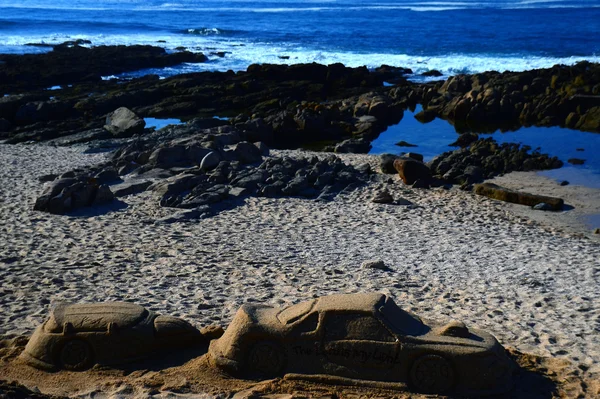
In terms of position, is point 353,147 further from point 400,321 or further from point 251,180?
point 400,321

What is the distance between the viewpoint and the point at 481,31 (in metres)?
73.9

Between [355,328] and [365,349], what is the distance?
29 centimetres

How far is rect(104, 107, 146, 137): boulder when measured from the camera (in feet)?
106

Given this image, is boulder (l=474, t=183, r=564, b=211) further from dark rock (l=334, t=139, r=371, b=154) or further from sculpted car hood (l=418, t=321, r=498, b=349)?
sculpted car hood (l=418, t=321, r=498, b=349)

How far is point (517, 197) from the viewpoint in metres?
21.3

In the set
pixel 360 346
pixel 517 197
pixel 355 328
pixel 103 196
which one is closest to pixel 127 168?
pixel 103 196

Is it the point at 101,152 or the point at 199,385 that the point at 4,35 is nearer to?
the point at 101,152

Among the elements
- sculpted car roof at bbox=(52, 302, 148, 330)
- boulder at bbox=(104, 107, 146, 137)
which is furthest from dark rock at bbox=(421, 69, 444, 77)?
sculpted car roof at bbox=(52, 302, 148, 330)

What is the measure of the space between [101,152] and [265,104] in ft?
40.9

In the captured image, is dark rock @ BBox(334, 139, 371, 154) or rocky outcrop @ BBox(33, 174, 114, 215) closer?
rocky outcrop @ BBox(33, 174, 114, 215)

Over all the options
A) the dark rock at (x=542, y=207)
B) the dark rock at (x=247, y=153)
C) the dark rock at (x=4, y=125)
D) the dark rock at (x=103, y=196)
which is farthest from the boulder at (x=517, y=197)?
the dark rock at (x=4, y=125)

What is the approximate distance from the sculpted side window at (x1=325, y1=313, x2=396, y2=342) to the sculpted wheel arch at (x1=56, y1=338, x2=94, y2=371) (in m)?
3.30

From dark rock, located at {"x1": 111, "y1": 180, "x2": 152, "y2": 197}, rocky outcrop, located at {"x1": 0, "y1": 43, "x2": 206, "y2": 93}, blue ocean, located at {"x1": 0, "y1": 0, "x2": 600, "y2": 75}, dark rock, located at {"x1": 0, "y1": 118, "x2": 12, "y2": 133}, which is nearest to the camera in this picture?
dark rock, located at {"x1": 111, "y1": 180, "x2": 152, "y2": 197}

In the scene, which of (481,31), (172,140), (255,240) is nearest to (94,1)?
(481,31)
